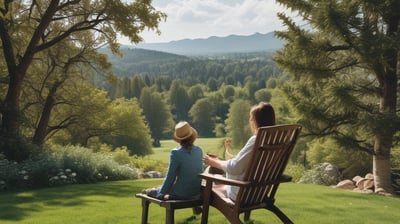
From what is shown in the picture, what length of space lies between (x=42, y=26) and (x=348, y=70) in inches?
393

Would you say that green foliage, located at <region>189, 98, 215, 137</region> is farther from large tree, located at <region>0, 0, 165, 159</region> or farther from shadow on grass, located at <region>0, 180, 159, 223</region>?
shadow on grass, located at <region>0, 180, 159, 223</region>

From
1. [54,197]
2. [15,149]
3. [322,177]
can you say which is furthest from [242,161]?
[322,177]

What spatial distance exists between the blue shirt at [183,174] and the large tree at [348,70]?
7.48 metres

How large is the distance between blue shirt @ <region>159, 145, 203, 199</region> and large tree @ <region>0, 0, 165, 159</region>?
33.5ft

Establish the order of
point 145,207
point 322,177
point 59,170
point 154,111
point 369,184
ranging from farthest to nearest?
point 154,111, point 322,177, point 369,184, point 59,170, point 145,207

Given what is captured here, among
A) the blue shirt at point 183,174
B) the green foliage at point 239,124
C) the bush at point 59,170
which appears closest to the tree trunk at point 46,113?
the bush at point 59,170

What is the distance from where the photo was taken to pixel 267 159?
434 centimetres

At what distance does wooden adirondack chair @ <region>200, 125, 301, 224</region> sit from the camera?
4.23m

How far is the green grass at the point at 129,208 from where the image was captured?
645 centimetres

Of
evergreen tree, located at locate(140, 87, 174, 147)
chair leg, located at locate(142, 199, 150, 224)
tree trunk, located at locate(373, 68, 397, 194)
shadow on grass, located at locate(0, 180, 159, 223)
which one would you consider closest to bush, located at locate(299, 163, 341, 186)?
tree trunk, located at locate(373, 68, 397, 194)

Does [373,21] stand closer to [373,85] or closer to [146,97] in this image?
[373,85]

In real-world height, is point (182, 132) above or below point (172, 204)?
above

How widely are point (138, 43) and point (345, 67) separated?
7.59 metres

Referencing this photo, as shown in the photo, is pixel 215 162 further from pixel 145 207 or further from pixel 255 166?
pixel 145 207
